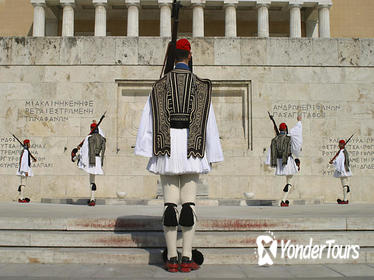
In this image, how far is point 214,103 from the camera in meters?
14.0

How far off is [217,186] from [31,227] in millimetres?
7825

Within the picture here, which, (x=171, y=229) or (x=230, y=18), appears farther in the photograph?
(x=230, y=18)

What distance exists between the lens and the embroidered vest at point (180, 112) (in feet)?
15.0

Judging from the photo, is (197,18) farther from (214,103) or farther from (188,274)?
(188,274)

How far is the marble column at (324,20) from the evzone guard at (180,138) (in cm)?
3891

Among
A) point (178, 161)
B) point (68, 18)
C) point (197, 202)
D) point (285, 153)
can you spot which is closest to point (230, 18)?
point (68, 18)

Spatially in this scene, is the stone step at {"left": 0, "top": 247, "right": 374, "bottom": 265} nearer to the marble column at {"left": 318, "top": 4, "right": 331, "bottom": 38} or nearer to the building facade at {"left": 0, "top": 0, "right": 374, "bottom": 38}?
the building facade at {"left": 0, "top": 0, "right": 374, "bottom": 38}

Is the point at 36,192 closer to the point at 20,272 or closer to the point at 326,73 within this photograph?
the point at 20,272

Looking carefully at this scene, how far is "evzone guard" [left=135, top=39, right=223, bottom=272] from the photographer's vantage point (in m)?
4.44

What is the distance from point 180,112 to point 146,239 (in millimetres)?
1816

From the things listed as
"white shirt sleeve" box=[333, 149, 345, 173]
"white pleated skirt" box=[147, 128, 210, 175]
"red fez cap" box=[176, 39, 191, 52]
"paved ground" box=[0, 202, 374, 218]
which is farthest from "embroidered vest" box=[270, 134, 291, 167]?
"red fez cap" box=[176, 39, 191, 52]

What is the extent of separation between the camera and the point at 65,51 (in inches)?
536

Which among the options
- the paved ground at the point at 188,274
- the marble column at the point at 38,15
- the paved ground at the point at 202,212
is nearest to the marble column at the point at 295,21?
the marble column at the point at 38,15

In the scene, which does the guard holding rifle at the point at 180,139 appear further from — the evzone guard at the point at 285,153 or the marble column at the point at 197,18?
the marble column at the point at 197,18
